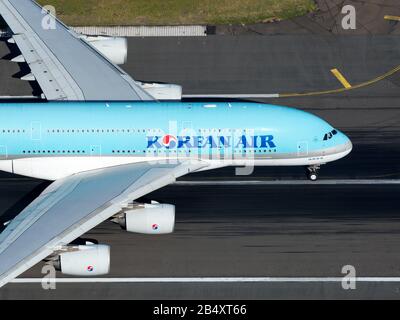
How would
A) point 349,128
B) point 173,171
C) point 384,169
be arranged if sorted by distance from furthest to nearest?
Answer: point 349,128 → point 384,169 → point 173,171

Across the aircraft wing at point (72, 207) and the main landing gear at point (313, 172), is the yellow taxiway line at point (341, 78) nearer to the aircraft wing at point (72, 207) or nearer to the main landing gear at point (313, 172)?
the main landing gear at point (313, 172)

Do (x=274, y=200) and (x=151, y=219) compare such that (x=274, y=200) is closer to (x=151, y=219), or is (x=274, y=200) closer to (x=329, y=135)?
(x=329, y=135)

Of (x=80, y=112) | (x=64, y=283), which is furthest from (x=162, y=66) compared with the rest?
(x=64, y=283)

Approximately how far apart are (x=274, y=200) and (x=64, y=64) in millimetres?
16251

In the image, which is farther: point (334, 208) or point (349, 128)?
point (349, 128)

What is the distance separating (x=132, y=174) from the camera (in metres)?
50.8

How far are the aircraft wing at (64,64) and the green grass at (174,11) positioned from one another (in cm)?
949

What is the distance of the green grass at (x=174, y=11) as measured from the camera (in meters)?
70.3

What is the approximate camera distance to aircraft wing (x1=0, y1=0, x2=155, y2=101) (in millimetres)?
56062

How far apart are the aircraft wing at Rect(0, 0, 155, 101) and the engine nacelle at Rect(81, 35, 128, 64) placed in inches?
95.3

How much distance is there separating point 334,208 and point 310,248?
4.19 metres

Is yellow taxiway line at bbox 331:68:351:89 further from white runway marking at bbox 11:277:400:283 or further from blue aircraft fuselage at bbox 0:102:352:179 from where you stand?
white runway marking at bbox 11:277:400:283

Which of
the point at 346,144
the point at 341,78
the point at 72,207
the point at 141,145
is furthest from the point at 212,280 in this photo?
the point at 341,78
